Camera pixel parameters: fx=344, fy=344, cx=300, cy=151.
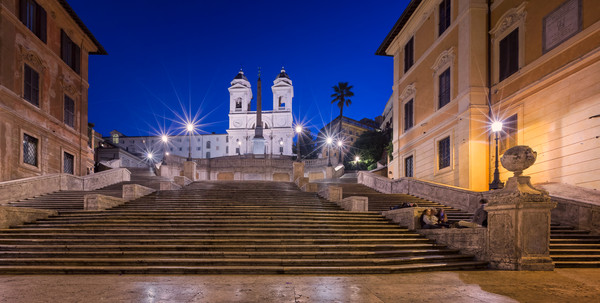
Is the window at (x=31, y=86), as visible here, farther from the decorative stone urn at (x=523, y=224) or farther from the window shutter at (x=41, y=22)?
the decorative stone urn at (x=523, y=224)

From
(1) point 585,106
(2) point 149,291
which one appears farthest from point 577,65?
(2) point 149,291

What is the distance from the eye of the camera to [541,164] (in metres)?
13.8

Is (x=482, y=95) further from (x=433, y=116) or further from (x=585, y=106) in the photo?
(x=585, y=106)

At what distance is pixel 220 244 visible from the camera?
357 inches

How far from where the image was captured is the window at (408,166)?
23.5m

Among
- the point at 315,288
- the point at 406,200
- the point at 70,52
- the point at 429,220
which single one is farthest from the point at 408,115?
the point at 70,52

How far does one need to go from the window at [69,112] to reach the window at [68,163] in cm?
218

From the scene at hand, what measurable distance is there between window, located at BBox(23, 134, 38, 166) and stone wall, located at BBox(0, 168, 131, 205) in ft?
7.36

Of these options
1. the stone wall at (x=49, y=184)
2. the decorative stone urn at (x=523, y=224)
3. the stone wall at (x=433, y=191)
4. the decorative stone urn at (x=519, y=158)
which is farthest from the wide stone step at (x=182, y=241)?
the stone wall at (x=49, y=184)

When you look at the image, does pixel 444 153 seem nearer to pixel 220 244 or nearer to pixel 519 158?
pixel 519 158

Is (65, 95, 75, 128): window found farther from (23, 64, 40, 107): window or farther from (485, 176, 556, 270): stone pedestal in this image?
(485, 176, 556, 270): stone pedestal

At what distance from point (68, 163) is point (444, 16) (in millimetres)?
25414

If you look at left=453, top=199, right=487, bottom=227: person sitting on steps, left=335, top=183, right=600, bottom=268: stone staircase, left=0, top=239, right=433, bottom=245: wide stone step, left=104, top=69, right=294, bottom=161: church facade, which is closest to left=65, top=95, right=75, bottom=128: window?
left=0, top=239, right=433, bottom=245: wide stone step

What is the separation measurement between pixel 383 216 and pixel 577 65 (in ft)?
28.6
